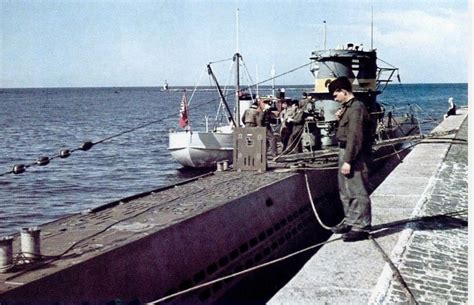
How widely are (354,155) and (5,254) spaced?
143 inches

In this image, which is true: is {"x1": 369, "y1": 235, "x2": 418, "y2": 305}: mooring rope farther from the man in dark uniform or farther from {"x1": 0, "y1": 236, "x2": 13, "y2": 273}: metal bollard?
{"x1": 0, "y1": 236, "x2": 13, "y2": 273}: metal bollard

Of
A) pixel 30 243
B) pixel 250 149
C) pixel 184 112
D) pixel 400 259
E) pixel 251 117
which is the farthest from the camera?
pixel 184 112

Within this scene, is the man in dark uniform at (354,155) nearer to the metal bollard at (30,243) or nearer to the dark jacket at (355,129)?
the dark jacket at (355,129)

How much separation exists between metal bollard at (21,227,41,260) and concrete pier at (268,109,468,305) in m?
2.16

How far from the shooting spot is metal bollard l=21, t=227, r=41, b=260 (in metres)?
5.28

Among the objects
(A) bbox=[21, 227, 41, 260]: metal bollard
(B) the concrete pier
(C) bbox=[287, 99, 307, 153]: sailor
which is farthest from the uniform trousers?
(C) bbox=[287, 99, 307, 153]: sailor

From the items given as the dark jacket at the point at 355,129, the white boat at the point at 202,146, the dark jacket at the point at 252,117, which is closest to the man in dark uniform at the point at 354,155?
the dark jacket at the point at 355,129

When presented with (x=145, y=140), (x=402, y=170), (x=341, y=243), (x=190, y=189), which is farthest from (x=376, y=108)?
(x=145, y=140)

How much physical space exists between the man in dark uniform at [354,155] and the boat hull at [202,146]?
17.0 meters

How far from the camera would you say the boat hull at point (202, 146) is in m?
23.8

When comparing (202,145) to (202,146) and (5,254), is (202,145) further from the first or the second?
(5,254)

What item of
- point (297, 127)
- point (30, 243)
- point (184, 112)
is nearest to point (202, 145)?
point (184, 112)

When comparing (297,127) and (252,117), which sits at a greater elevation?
(252,117)

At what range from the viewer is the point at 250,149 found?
12.0 meters
